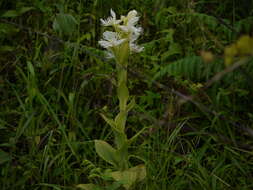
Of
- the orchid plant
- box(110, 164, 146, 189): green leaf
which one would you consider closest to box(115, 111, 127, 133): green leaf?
the orchid plant

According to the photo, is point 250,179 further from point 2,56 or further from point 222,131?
point 2,56

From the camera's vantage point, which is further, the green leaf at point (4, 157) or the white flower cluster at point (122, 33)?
the green leaf at point (4, 157)

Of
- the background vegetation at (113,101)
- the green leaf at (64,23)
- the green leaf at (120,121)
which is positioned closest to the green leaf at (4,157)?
the background vegetation at (113,101)

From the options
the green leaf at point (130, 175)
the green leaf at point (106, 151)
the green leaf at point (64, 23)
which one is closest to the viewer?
the green leaf at point (130, 175)

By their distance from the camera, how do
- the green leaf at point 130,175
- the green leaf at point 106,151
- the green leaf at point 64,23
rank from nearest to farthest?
the green leaf at point 130,175
the green leaf at point 106,151
the green leaf at point 64,23

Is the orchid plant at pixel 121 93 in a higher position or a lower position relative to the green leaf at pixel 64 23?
lower

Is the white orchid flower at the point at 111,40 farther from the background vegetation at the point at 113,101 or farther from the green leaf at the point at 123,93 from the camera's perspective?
the green leaf at the point at 123,93
